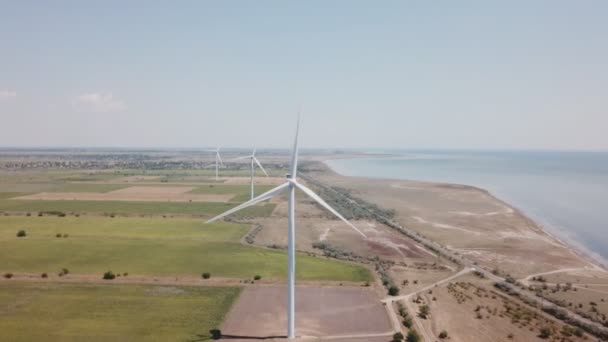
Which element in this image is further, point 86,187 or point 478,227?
point 86,187

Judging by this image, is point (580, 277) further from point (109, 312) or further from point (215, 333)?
point (109, 312)

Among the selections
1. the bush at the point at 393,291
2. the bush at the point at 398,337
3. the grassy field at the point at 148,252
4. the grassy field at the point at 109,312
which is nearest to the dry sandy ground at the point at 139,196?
the grassy field at the point at 148,252

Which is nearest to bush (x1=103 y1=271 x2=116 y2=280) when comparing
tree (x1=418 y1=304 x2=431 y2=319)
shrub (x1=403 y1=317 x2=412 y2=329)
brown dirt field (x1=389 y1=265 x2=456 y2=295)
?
shrub (x1=403 y1=317 x2=412 y2=329)

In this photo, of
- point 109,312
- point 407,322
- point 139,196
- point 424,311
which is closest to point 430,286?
point 424,311

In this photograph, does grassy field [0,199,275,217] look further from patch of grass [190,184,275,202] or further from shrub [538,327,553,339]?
shrub [538,327,553,339]

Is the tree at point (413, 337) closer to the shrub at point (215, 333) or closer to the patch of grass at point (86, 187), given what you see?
the shrub at point (215, 333)

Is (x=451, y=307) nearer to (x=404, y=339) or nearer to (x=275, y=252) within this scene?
(x=404, y=339)
